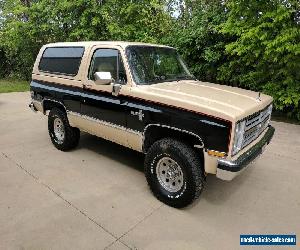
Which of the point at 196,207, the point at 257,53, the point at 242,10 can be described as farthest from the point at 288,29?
the point at 196,207

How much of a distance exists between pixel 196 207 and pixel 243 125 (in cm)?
136

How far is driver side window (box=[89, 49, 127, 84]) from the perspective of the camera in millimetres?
4570

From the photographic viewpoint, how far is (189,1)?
12.1m

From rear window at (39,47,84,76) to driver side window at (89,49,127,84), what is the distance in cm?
40

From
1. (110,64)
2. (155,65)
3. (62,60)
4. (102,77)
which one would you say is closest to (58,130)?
(62,60)

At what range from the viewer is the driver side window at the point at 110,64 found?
4570mm

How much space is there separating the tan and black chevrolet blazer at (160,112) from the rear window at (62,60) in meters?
0.02

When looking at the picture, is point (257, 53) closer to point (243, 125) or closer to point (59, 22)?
point (243, 125)

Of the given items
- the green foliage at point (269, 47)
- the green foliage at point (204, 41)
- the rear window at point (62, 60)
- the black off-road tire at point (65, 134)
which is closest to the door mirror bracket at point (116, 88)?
the rear window at point (62, 60)

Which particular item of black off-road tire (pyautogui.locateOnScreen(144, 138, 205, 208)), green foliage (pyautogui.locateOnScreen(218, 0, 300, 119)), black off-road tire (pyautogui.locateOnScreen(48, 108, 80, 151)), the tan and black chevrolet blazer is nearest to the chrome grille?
the tan and black chevrolet blazer

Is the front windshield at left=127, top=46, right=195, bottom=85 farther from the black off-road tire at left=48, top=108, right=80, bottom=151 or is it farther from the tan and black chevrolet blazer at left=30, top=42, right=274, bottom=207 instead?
the black off-road tire at left=48, top=108, right=80, bottom=151

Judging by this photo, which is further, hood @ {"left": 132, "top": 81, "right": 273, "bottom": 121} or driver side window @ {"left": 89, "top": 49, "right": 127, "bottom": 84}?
driver side window @ {"left": 89, "top": 49, "right": 127, "bottom": 84}

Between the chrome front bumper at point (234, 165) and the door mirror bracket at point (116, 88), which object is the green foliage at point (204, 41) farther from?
the chrome front bumper at point (234, 165)

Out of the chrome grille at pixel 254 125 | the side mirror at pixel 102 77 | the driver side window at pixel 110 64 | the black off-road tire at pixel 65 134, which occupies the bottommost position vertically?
the black off-road tire at pixel 65 134
